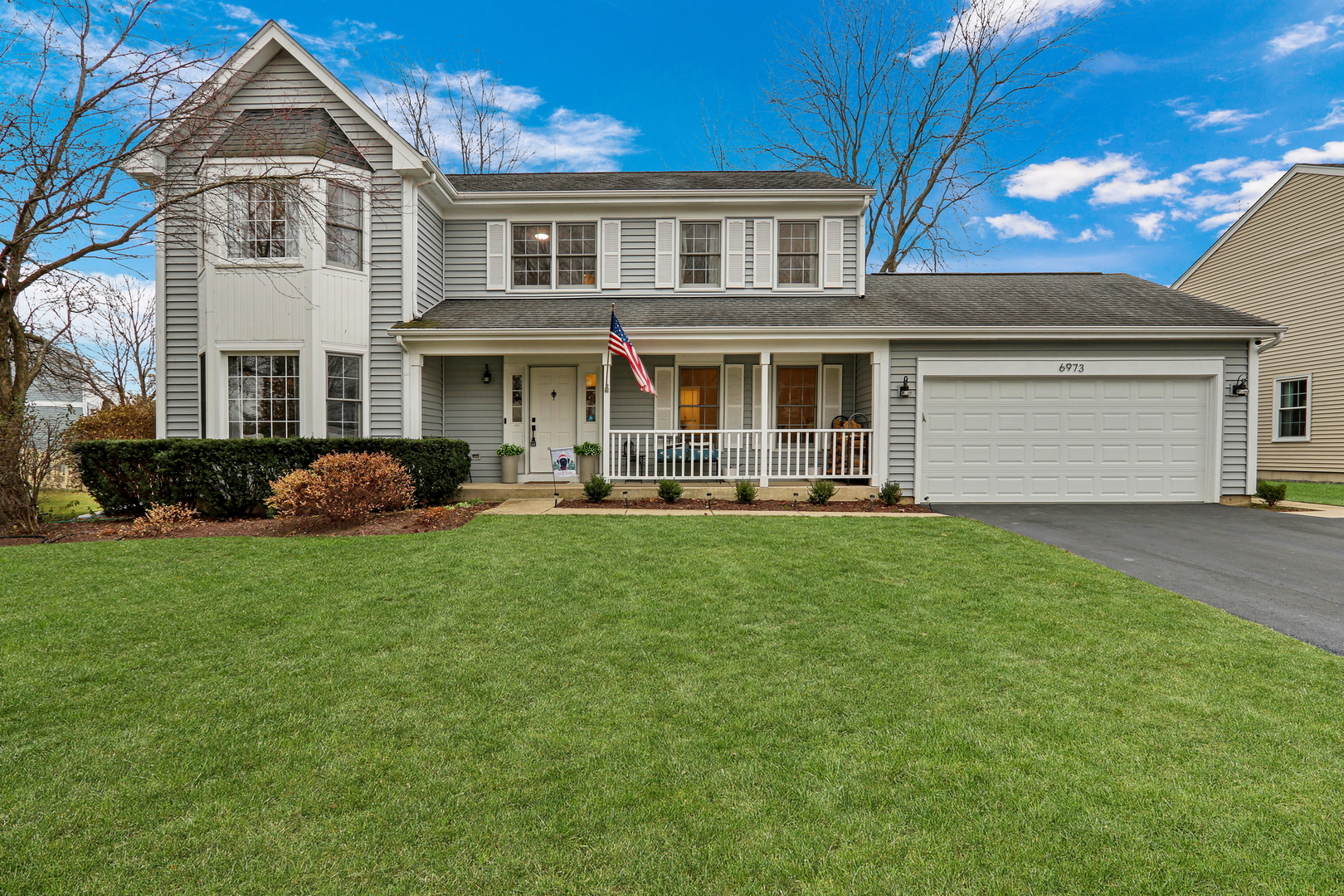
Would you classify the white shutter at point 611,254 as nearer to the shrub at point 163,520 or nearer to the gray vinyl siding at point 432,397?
the gray vinyl siding at point 432,397

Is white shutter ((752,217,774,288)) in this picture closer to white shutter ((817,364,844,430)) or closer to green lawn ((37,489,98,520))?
white shutter ((817,364,844,430))

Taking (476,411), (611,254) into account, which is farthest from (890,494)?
(476,411)

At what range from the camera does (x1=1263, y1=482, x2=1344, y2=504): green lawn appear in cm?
1076

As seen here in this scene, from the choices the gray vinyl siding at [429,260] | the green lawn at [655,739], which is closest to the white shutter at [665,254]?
the gray vinyl siding at [429,260]

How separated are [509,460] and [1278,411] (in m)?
19.1

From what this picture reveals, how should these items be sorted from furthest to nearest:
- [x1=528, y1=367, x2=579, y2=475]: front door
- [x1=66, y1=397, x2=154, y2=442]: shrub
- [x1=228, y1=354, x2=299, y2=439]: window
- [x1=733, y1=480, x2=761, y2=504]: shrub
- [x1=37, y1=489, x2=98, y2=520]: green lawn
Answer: [x1=528, y1=367, x2=579, y2=475]: front door < [x1=66, y1=397, x2=154, y2=442]: shrub < [x1=228, y1=354, x2=299, y2=439]: window < [x1=733, y1=480, x2=761, y2=504]: shrub < [x1=37, y1=489, x2=98, y2=520]: green lawn

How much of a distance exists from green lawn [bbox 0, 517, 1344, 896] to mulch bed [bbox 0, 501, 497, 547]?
1.99m

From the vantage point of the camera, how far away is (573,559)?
18.7 ft

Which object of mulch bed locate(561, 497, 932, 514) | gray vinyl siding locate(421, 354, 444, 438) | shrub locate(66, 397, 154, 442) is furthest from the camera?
shrub locate(66, 397, 154, 442)

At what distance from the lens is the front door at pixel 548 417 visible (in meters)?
11.5

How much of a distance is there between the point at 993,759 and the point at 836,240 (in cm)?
1082

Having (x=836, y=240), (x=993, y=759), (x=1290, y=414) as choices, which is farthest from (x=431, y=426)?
(x=1290, y=414)

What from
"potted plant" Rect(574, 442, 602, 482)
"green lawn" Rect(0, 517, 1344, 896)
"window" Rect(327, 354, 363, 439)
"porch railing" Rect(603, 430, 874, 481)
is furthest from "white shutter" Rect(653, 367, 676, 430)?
"green lawn" Rect(0, 517, 1344, 896)

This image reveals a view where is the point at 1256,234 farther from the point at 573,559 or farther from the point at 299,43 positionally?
the point at 299,43
